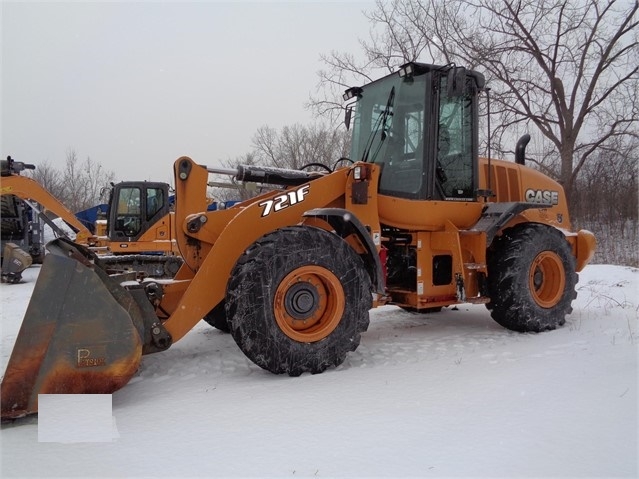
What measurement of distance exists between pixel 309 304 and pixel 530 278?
2.81m

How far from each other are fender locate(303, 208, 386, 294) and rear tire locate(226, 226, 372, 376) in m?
0.24

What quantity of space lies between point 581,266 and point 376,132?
10.9ft

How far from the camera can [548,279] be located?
5953 mm

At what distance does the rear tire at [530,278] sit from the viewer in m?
5.38

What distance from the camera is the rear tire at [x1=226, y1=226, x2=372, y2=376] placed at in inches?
151

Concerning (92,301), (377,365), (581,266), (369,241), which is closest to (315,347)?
(377,365)

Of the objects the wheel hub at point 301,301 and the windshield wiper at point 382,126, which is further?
the windshield wiper at point 382,126

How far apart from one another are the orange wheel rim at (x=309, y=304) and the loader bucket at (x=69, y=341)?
112cm

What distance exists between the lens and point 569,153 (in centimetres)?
1852

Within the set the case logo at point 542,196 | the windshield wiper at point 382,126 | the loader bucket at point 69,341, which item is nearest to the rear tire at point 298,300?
the loader bucket at point 69,341

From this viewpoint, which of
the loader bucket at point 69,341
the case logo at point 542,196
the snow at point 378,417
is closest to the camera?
the snow at point 378,417

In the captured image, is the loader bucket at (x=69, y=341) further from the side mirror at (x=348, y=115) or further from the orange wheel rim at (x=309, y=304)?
the side mirror at (x=348, y=115)

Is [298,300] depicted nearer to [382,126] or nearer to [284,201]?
[284,201]

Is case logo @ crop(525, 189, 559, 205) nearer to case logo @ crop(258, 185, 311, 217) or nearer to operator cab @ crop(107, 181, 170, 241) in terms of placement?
case logo @ crop(258, 185, 311, 217)
